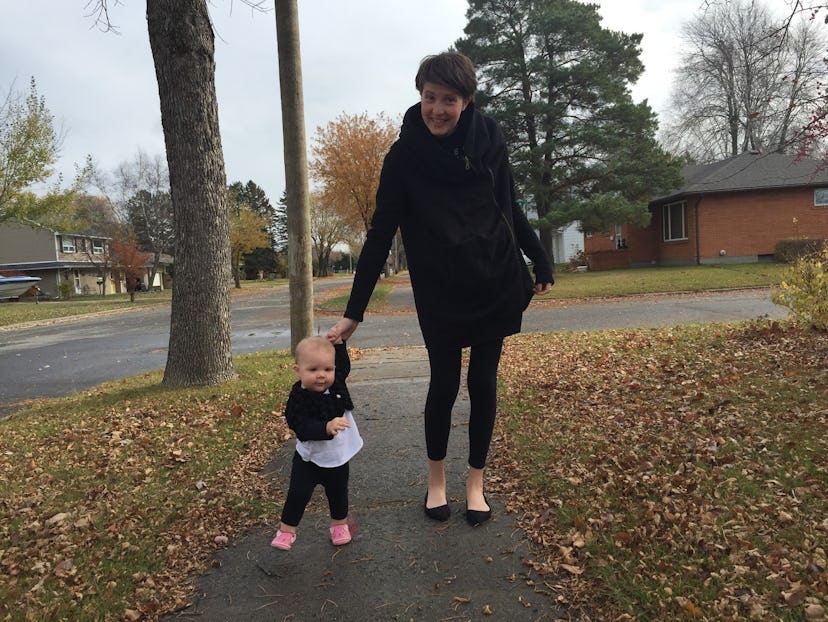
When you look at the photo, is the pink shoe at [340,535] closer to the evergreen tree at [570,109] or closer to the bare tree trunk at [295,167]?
the bare tree trunk at [295,167]

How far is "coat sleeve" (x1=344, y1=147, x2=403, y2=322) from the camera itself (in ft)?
8.87

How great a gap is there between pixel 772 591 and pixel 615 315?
34.5 ft

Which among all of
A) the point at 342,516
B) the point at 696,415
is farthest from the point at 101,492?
the point at 696,415

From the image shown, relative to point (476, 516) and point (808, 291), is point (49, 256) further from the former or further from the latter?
point (476, 516)

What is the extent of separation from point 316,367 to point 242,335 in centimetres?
1105

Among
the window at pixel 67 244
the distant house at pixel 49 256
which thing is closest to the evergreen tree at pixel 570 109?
the distant house at pixel 49 256

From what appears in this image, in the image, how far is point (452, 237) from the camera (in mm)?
2576

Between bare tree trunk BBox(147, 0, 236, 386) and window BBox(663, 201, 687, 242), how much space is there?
81.0 ft

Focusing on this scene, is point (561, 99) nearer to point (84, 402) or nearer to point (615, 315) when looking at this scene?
point (615, 315)

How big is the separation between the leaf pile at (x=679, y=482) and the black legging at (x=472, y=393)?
483 millimetres

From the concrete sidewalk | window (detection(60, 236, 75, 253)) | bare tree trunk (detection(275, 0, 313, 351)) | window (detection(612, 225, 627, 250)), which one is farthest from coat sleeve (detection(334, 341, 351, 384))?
window (detection(60, 236, 75, 253))

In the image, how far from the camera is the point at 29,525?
2979mm

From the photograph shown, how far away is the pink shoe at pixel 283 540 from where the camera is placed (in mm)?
2643

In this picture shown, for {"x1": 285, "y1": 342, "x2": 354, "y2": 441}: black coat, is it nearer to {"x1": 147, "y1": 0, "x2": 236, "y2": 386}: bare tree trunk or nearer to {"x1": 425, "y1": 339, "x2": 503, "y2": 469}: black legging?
{"x1": 425, "y1": 339, "x2": 503, "y2": 469}: black legging
